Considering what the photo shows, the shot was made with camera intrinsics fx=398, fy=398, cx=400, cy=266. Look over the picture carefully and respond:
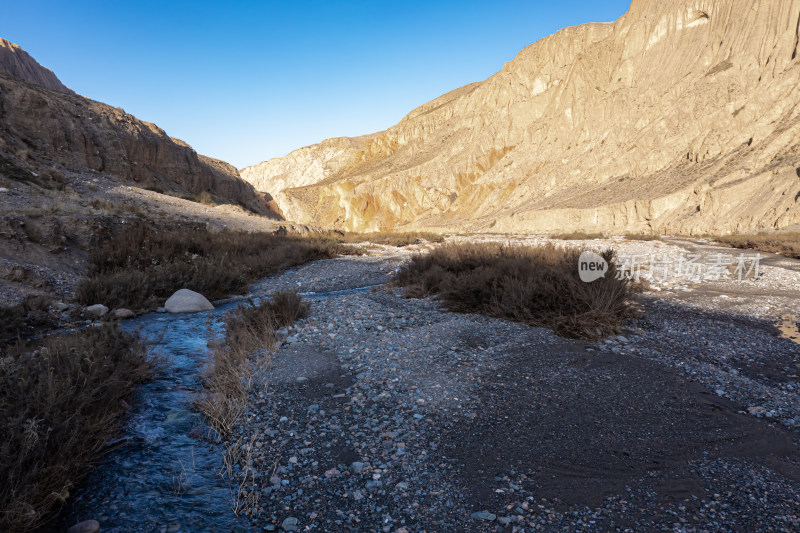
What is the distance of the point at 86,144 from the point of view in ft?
84.3

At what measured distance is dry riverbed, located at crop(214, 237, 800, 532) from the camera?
2.61m

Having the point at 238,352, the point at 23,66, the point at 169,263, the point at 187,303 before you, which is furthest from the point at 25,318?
the point at 23,66

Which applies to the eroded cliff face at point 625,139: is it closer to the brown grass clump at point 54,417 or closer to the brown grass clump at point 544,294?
the brown grass clump at point 544,294

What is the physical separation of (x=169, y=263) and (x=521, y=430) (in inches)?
424

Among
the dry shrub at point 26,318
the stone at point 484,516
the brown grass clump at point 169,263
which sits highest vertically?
the brown grass clump at point 169,263

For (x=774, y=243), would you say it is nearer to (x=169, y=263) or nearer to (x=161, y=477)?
(x=161, y=477)

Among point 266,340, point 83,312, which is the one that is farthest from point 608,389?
point 83,312

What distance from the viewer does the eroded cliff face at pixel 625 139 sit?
2984cm

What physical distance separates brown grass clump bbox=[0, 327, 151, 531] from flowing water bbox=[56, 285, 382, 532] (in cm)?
15

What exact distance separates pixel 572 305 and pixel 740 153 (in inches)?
1394

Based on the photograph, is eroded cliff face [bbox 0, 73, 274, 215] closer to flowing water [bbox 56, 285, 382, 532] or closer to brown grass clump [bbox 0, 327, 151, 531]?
brown grass clump [bbox 0, 327, 151, 531]

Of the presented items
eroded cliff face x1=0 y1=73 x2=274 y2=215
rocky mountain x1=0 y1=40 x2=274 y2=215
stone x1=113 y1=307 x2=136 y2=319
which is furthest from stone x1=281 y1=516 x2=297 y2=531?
eroded cliff face x1=0 y1=73 x2=274 y2=215

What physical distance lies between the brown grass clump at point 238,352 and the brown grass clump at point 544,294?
315 cm

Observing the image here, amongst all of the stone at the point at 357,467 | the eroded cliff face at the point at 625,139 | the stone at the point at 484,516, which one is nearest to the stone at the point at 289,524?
the stone at the point at 357,467
